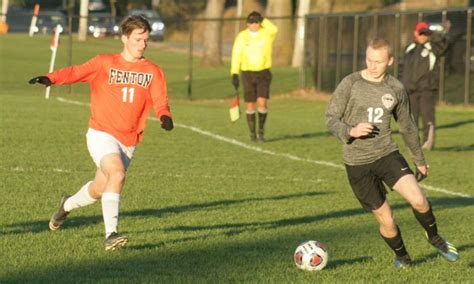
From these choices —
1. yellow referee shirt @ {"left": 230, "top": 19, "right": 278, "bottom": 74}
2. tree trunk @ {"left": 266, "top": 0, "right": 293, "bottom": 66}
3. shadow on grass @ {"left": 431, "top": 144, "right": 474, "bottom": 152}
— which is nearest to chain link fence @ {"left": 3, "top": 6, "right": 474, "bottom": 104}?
tree trunk @ {"left": 266, "top": 0, "right": 293, "bottom": 66}

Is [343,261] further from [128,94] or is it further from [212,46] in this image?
[212,46]

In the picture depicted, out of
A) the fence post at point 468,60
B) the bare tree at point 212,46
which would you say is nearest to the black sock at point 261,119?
the fence post at point 468,60

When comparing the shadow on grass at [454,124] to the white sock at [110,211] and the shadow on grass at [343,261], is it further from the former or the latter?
the white sock at [110,211]

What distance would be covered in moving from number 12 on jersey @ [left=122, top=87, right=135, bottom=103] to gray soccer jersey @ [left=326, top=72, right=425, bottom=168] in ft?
5.96

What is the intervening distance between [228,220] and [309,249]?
9.54 feet

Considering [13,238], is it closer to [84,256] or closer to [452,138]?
[84,256]

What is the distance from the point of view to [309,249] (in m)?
8.85

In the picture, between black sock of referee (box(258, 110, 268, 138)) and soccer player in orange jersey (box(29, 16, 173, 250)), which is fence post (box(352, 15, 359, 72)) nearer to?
black sock of referee (box(258, 110, 268, 138))

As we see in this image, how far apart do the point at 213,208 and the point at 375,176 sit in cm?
381

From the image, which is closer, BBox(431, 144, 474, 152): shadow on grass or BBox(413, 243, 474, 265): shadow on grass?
BBox(413, 243, 474, 265): shadow on grass

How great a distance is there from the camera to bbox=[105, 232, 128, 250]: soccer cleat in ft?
30.3

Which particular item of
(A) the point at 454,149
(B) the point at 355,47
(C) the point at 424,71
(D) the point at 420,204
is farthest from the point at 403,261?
(B) the point at 355,47

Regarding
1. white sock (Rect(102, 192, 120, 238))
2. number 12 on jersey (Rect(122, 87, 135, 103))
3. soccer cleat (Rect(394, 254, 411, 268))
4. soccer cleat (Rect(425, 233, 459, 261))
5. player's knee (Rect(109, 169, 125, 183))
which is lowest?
soccer cleat (Rect(394, 254, 411, 268))

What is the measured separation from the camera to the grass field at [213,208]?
8859 mm
